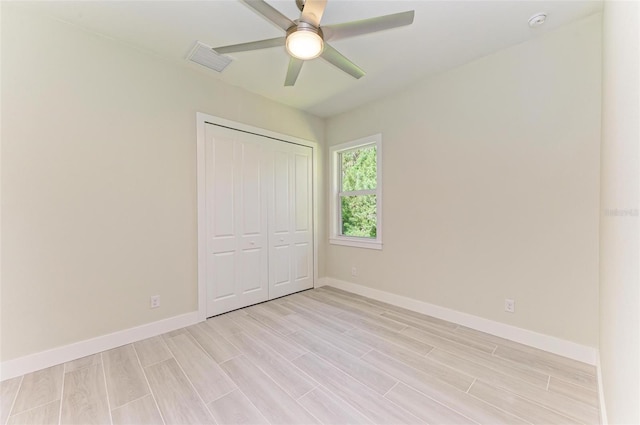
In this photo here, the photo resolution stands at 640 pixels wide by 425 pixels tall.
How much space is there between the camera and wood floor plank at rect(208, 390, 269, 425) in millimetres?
1453

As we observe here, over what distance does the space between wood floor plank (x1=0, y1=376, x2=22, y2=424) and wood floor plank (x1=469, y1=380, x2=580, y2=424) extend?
2.83 m

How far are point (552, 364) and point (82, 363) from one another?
12.0 feet

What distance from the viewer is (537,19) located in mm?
1991

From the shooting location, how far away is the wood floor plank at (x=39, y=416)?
1.44m

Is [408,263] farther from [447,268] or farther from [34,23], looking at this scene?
[34,23]

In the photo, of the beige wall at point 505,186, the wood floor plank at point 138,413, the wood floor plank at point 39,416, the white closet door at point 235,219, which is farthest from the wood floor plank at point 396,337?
the wood floor plank at point 39,416

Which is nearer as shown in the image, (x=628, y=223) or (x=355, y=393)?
(x=628, y=223)

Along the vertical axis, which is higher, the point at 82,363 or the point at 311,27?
the point at 311,27

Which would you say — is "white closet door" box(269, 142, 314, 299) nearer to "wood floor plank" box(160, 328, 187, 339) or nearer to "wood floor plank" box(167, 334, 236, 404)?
"wood floor plank" box(160, 328, 187, 339)

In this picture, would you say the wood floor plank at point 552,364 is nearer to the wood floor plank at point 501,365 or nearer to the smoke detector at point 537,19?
the wood floor plank at point 501,365

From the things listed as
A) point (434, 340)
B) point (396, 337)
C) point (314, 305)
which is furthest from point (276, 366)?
point (434, 340)

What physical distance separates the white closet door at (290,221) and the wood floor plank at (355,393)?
63.9 inches

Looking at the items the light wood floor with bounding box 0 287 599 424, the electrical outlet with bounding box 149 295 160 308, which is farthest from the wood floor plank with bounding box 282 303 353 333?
the electrical outlet with bounding box 149 295 160 308

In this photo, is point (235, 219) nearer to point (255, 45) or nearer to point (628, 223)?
point (255, 45)
